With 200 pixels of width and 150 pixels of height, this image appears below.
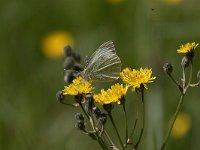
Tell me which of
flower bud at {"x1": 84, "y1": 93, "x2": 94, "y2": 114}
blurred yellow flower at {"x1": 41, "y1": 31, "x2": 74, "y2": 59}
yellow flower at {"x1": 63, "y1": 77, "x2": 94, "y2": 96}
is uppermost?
yellow flower at {"x1": 63, "y1": 77, "x2": 94, "y2": 96}

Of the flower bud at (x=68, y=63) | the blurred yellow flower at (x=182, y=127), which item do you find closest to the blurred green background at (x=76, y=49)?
the blurred yellow flower at (x=182, y=127)

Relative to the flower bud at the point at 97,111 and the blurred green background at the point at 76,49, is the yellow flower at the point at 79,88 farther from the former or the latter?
the blurred green background at the point at 76,49

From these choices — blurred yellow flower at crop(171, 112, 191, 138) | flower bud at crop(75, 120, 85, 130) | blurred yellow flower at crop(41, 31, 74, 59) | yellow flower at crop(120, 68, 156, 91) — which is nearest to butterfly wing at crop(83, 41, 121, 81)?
yellow flower at crop(120, 68, 156, 91)

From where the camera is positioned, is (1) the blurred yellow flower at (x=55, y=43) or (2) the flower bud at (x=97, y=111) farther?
(1) the blurred yellow flower at (x=55, y=43)

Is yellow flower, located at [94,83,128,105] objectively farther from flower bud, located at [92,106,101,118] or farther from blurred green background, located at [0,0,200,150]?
blurred green background, located at [0,0,200,150]

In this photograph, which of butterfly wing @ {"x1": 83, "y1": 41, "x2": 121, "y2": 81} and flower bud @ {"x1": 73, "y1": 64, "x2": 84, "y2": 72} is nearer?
butterfly wing @ {"x1": 83, "y1": 41, "x2": 121, "y2": 81}
